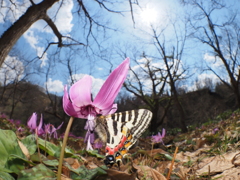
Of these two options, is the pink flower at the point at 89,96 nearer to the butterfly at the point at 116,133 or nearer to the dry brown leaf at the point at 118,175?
the butterfly at the point at 116,133

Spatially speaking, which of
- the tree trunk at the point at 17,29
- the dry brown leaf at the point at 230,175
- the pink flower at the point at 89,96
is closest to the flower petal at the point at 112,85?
the pink flower at the point at 89,96

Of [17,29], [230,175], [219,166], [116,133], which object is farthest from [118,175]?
[17,29]

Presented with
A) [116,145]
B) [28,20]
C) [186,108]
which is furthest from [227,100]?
[116,145]

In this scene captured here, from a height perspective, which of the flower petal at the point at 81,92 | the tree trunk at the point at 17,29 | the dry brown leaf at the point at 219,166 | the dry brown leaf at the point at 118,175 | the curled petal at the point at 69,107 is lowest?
the dry brown leaf at the point at 219,166

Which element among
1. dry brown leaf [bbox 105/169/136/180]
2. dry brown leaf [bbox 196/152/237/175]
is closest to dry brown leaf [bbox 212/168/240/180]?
dry brown leaf [bbox 196/152/237/175]

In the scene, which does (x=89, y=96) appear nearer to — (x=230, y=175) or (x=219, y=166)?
(x=230, y=175)

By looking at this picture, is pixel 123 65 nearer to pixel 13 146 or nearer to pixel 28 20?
pixel 13 146
